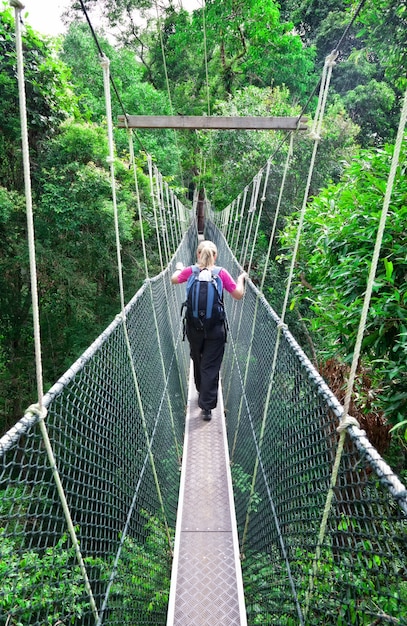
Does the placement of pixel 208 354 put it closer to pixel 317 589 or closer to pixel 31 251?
pixel 317 589

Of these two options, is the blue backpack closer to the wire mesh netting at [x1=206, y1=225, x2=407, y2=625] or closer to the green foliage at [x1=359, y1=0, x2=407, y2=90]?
the wire mesh netting at [x1=206, y1=225, x2=407, y2=625]

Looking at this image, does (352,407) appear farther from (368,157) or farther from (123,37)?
(123,37)

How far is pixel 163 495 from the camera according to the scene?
1.68 metres

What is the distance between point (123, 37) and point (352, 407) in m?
11.6

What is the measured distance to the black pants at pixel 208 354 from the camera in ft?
6.28

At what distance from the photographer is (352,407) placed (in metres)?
2.14

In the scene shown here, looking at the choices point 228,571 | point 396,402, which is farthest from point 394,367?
point 228,571

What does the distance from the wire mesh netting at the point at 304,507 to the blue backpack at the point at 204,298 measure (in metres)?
0.20

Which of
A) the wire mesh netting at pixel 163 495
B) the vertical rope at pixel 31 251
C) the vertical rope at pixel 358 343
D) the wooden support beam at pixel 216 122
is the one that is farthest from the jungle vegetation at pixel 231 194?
the vertical rope at pixel 31 251

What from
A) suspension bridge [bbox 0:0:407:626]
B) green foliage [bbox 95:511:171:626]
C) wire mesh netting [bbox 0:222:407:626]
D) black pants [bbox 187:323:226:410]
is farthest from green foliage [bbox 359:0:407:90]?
green foliage [bbox 95:511:171:626]

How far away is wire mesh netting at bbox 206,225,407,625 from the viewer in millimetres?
705

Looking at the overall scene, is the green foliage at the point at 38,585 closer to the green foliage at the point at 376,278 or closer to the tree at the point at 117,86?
the green foliage at the point at 376,278

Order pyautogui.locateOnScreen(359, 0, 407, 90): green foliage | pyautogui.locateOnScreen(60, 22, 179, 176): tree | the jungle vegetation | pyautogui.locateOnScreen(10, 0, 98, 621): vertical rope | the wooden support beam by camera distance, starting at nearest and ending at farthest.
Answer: pyautogui.locateOnScreen(10, 0, 98, 621): vertical rope, the jungle vegetation, the wooden support beam, pyautogui.locateOnScreen(359, 0, 407, 90): green foliage, pyautogui.locateOnScreen(60, 22, 179, 176): tree

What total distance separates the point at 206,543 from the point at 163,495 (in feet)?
0.87
